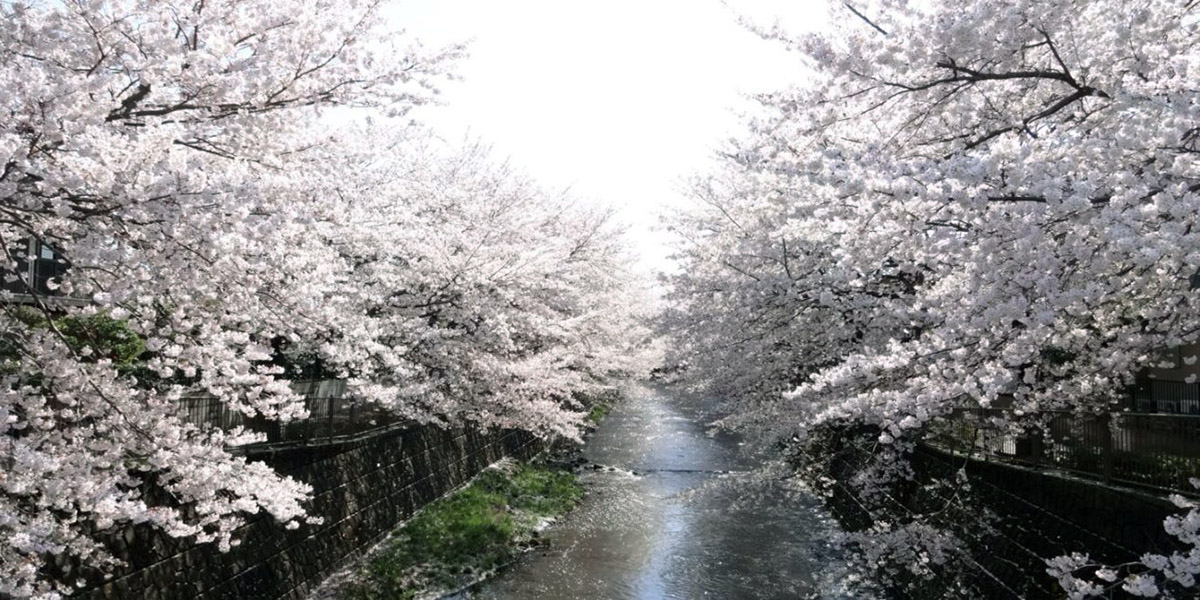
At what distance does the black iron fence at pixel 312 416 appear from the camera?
32.9 ft

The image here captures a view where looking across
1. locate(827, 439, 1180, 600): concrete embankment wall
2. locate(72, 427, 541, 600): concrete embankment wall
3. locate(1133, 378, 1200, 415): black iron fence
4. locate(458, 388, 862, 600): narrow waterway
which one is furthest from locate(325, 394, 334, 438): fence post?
locate(1133, 378, 1200, 415): black iron fence

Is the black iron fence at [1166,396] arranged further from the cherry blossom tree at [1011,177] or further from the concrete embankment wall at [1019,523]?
the cherry blossom tree at [1011,177]

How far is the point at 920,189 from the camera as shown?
4.68 meters

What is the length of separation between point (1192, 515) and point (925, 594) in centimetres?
719

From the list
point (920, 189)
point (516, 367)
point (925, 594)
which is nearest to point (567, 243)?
point (516, 367)

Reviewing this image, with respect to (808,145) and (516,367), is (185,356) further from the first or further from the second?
(516,367)

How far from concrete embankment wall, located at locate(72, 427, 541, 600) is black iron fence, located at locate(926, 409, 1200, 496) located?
811cm

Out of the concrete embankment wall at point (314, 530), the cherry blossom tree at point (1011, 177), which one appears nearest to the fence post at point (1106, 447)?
the cherry blossom tree at point (1011, 177)

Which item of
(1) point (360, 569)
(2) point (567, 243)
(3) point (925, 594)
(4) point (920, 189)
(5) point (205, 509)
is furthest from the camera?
(2) point (567, 243)

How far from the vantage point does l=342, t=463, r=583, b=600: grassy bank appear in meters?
12.2

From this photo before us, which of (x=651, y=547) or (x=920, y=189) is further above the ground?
(x=920, y=189)

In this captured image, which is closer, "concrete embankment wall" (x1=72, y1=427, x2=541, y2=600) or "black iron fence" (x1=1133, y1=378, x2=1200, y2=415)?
"concrete embankment wall" (x1=72, y1=427, x2=541, y2=600)

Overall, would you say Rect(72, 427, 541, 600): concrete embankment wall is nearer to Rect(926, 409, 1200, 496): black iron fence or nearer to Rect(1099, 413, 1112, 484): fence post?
Rect(926, 409, 1200, 496): black iron fence

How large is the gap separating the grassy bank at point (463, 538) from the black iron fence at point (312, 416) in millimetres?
2009
